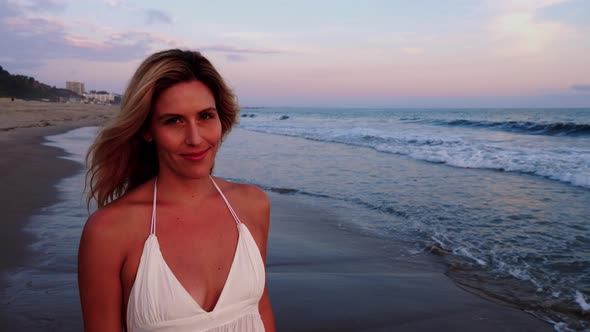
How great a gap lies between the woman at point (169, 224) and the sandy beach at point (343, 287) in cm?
168

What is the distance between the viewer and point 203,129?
2.04m

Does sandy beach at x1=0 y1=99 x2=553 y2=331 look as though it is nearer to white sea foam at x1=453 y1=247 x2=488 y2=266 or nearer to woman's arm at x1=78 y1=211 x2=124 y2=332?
white sea foam at x1=453 y1=247 x2=488 y2=266

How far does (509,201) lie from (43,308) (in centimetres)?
772

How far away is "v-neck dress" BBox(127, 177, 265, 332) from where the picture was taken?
1.81 m

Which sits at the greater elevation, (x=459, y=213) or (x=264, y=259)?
(x=264, y=259)

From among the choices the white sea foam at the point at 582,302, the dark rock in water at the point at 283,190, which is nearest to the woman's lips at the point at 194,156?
the white sea foam at the point at 582,302

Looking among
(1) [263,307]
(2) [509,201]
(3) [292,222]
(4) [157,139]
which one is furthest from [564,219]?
(4) [157,139]

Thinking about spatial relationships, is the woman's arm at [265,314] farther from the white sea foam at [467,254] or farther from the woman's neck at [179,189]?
the white sea foam at [467,254]

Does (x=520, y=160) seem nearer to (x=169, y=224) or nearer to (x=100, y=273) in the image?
(x=169, y=224)

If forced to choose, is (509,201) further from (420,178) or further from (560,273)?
(560,273)

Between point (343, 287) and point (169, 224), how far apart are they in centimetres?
273

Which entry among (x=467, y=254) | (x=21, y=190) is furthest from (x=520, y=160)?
(x=21, y=190)

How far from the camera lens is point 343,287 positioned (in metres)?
4.42

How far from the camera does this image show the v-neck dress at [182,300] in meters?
1.81
